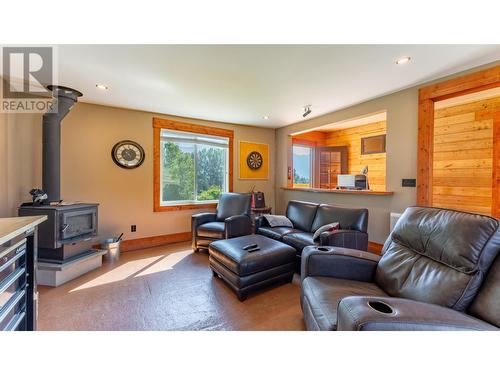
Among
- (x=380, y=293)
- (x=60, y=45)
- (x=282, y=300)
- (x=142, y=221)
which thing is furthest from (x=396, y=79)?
(x=142, y=221)

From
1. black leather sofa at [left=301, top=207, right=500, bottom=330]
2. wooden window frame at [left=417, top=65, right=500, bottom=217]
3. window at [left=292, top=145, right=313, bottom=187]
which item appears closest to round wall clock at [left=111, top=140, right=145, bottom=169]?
black leather sofa at [left=301, top=207, right=500, bottom=330]

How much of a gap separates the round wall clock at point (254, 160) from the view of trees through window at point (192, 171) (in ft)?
1.84

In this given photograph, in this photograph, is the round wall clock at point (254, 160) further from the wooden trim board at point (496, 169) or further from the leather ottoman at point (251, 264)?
the wooden trim board at point (496, 169)

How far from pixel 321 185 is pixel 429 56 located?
3962 millimetres

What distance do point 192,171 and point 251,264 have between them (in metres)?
2.74

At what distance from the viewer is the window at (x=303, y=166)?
234 inches

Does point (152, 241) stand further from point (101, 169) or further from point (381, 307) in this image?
point (381, 307)

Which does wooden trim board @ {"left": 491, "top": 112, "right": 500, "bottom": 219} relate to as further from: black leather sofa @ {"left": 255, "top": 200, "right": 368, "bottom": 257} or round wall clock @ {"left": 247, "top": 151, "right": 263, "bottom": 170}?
round wall clock @ {"left": 247, "top": 151, "right": 263, "bottom": 170}

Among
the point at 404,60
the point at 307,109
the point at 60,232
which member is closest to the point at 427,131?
the point at 404,60

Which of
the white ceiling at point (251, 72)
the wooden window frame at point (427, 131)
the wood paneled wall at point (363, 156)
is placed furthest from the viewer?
the wood paneled wall at point (363, 156)

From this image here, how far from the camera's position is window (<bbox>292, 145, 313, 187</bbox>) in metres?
5.94

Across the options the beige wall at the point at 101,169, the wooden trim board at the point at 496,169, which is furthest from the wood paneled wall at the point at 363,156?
the beige wall at the point at 101,169

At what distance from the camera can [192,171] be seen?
4273 mm
